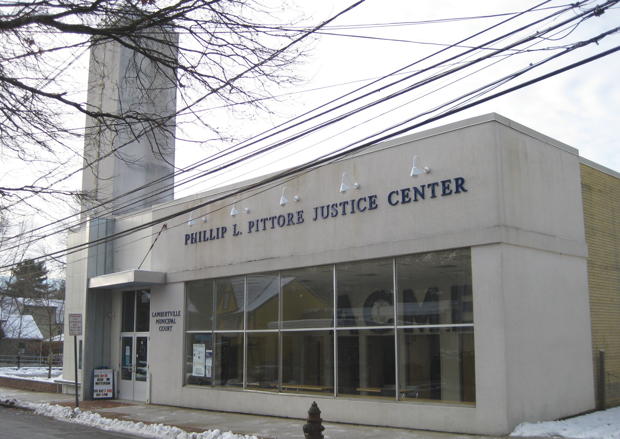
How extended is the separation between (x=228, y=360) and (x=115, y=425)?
3674 millimetres

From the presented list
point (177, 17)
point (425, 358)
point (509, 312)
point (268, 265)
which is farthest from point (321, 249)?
point (177, 17)

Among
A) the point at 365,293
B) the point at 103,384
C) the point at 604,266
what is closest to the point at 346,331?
the point at 365,293

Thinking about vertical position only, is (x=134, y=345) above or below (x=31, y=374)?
above

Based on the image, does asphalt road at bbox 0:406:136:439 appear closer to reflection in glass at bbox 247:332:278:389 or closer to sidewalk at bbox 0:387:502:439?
sidewalk at bbox 0:387:502:439

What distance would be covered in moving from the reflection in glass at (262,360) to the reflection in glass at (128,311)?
678 cm

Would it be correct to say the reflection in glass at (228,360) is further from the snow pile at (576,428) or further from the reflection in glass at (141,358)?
the snow pile at (576,428)

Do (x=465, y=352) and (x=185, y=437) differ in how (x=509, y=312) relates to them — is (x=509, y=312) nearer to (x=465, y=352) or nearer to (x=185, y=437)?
(x=465, y=352)

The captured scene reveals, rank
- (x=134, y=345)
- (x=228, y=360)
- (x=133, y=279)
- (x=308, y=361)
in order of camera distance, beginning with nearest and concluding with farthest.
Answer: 1. (x=308, y=361)
2. (x=228, y=360)
3. (x=133, y=279)
4. (x=134, y=345)

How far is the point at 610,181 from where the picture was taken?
17.5 m

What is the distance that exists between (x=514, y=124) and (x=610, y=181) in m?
4.96

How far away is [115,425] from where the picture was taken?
1675cm

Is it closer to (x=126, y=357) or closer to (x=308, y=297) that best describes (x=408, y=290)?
(x=308, y=297)

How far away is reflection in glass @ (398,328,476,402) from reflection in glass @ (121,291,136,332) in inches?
479

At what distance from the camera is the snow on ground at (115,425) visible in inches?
555
